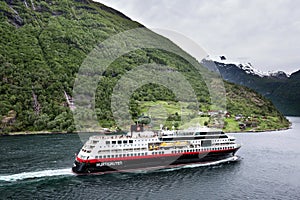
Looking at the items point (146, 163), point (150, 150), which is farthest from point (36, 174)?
point (150, 150)

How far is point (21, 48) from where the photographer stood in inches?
7416

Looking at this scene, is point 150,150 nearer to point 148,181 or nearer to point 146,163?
point 146,163

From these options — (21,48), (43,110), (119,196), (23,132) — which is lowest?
(119,196)

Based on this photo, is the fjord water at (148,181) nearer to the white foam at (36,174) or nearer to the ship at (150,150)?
the white foam at (36,174)

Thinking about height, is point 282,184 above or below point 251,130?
below

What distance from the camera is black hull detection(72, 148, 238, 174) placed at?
5919 cm

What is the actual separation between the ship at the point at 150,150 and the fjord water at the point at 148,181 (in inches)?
95.9

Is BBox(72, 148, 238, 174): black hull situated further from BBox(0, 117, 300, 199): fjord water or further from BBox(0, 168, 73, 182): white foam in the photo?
BBox(0, 168, 73, 182): white foam

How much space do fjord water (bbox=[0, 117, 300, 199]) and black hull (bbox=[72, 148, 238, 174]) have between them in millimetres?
1839

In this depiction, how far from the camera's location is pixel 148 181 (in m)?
56.1

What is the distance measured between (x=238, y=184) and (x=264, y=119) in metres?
140

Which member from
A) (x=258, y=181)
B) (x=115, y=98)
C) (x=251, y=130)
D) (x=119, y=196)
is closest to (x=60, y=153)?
(x=119, y=196)

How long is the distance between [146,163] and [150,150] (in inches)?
127

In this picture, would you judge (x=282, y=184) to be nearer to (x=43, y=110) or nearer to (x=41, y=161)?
(x=41, y=161)
